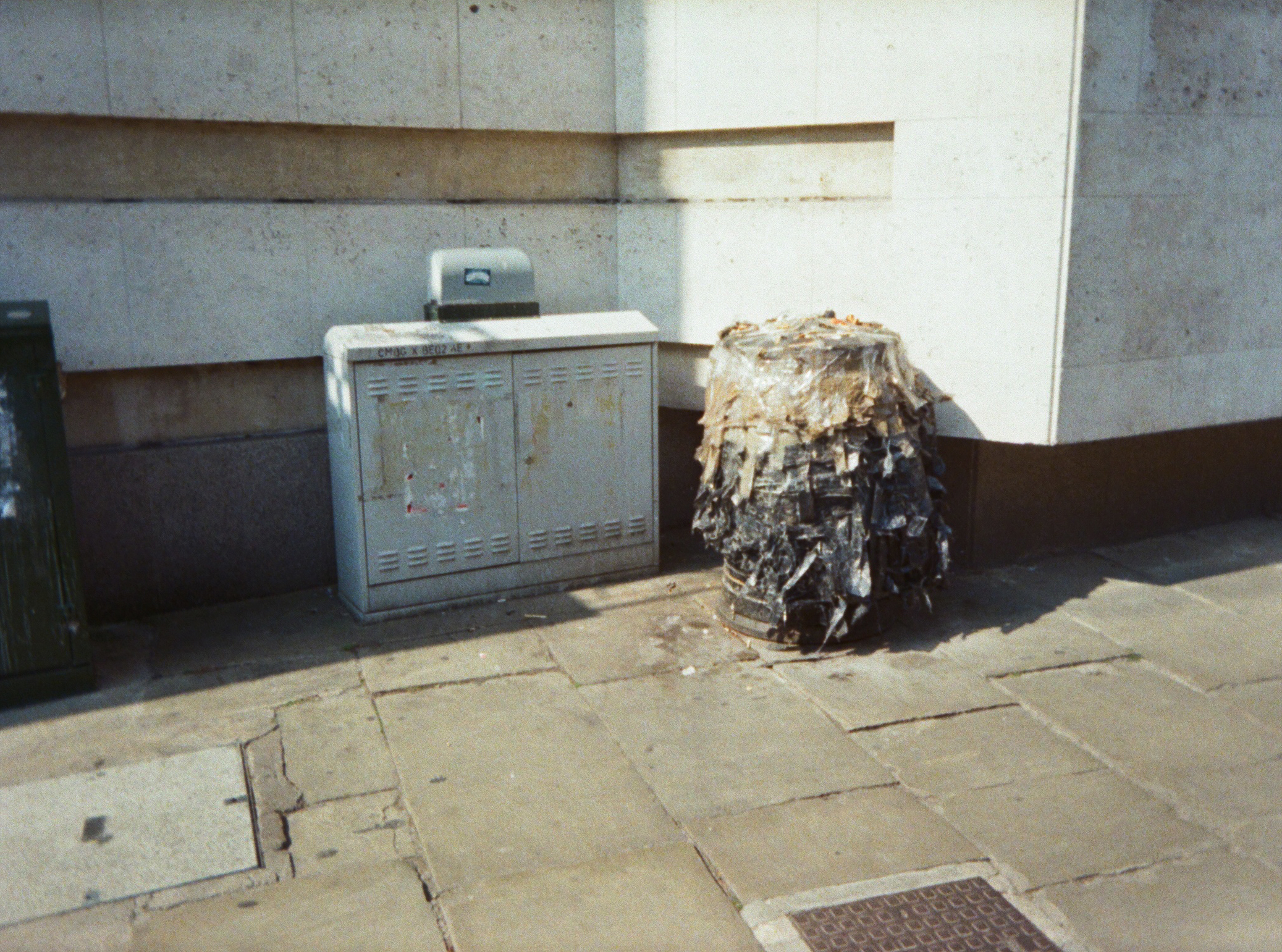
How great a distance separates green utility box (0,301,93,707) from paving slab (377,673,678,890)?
1518 millimetres

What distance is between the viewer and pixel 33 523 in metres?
4.98

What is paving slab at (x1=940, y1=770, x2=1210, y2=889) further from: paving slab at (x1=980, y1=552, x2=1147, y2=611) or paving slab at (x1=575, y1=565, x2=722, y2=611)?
paving slab at (x1=575, y1=565, x2=722, y2=611)

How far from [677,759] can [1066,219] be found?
3373 millimetres

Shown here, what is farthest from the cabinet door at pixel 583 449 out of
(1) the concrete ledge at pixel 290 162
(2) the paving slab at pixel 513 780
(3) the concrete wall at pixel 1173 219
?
(3) the concrete wall at pixel 1173 219

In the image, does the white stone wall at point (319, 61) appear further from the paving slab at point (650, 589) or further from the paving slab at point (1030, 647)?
the paving slab at point (1030, 647)

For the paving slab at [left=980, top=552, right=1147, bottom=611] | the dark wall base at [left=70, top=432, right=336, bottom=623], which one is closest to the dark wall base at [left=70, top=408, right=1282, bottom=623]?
the dark wall base at [left=70, top=432, right=336, bottom=623]

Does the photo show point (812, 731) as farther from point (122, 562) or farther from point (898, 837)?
point (122, 562)

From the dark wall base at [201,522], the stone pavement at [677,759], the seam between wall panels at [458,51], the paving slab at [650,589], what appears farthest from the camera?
the seam between wall panels at [458,51]

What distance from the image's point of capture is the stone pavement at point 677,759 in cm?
365

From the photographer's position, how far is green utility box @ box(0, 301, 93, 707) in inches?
192

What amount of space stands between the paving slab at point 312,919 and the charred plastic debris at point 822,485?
2474 mm

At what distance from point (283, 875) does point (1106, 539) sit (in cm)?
554

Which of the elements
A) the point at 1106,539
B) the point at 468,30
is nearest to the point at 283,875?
the point at 468,30

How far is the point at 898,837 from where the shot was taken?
402 cm
